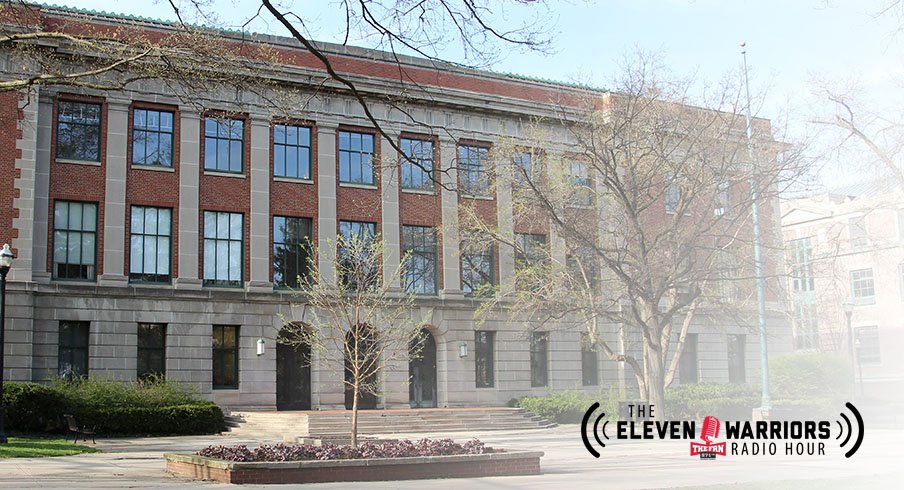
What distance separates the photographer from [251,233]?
3712 centimetres

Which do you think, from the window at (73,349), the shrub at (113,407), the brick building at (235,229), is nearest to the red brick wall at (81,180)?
the brick building at (235,229)

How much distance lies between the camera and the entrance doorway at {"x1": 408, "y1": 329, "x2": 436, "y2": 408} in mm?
40031

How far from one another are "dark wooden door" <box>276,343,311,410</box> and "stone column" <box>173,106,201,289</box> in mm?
4423

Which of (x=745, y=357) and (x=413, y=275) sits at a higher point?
(x=413, y=275)

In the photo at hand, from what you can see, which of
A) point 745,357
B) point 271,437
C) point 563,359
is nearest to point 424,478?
point 271,437

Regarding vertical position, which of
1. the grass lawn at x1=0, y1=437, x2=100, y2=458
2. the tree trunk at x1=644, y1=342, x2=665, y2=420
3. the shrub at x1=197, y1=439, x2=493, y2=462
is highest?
Result: the tree trunk at x1=644, y1=342, x2=665, y2=420

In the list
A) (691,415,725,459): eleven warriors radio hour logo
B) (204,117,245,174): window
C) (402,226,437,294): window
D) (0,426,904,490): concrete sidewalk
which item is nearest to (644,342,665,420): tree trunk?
(0,426,904,490): concrete sidewalk

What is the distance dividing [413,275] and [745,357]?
19529 millimetres

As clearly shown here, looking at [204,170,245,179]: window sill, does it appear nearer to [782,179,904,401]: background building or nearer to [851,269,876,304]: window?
[782,179,904,401]: background building

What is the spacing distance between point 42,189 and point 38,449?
501 inches

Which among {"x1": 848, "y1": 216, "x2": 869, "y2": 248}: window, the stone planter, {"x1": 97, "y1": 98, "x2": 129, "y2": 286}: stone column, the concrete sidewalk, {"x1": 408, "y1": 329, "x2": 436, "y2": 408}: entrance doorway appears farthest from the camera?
{"x1": 408, "y1": 329, "x2": 436, "y2": 408}: entrance doorway

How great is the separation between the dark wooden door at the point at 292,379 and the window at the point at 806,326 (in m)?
28.5

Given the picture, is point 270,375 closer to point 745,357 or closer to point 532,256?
point 532,256

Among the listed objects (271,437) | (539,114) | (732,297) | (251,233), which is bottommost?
(271,437)
